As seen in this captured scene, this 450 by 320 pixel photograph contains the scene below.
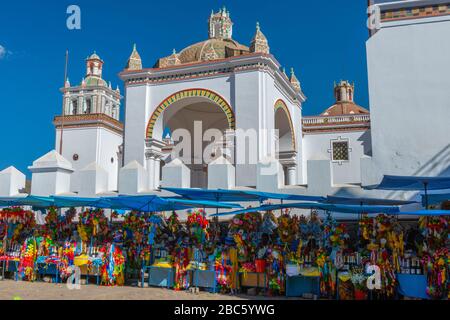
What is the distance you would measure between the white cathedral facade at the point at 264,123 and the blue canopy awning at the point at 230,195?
5.32 feet

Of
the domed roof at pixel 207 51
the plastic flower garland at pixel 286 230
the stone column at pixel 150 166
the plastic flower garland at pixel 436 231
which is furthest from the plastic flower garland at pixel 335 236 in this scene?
the domed roof at pixel 207 51

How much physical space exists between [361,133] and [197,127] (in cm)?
796

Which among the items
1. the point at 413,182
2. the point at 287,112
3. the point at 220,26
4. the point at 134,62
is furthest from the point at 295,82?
the point at 413,182

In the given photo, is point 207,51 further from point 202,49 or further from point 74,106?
→ point 74,106

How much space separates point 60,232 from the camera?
12.1m

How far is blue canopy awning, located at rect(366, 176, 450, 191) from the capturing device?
874cm

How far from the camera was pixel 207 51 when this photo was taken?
636 inches

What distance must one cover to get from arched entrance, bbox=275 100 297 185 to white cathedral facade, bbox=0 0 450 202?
0.04m

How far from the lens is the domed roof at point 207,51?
15984 mm

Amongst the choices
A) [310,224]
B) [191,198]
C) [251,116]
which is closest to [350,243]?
[310,224]

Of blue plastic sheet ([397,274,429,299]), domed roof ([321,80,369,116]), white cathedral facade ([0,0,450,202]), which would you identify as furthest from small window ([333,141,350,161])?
blue plastic sheet ([397,274,429,299])

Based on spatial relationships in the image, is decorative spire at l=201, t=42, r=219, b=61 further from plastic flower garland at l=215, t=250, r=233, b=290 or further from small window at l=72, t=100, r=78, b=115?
small window at l=72, t=100, r=78, b=115

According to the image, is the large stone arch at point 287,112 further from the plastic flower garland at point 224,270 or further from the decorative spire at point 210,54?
the plastic flower garland at point 224,270
